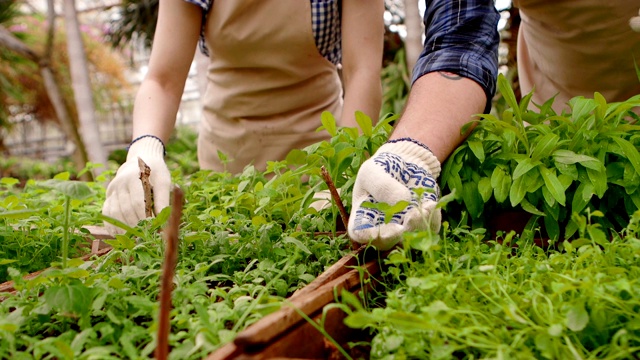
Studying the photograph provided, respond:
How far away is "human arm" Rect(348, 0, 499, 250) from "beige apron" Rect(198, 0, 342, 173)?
0.62 meters

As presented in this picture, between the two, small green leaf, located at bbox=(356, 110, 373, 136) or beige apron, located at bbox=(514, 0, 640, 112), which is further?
beige apron, located at bbox=(514, 0, 640, 112)

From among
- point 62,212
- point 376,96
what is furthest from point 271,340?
point 376,96

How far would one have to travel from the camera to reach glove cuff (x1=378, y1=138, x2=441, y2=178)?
0.98 metres

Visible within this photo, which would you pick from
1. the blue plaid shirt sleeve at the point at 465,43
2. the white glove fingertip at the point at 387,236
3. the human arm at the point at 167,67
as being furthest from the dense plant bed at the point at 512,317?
the human arm at the point at 167,67

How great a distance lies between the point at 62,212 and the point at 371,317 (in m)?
0.92

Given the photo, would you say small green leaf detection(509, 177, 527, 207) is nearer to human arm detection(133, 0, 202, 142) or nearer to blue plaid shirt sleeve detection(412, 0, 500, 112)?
blue plaid shirt sleeve detection(412, 0, 500, 112)

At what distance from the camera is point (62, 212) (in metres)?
1.20

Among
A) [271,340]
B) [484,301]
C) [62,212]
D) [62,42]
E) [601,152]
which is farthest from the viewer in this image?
[62,42]

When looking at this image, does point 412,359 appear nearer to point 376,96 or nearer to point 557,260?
point 557,260

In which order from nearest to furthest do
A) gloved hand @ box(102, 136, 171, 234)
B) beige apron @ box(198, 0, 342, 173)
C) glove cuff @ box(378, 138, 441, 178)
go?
glove cuff @ box(378, 138, 441, 178) < gloved hand @ box(102, 136, 171, 234) < beige apron @ box(198, 0, 342, 173)

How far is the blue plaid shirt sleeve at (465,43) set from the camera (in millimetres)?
1160

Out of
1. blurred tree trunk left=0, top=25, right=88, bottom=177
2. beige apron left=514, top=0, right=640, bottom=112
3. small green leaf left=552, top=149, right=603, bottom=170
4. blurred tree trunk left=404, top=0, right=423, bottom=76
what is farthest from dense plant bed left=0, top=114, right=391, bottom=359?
blurred tree trunk left=0, top=25, right=88, bottom=177

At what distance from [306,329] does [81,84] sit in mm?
4043

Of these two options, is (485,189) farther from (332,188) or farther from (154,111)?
(154,111)
